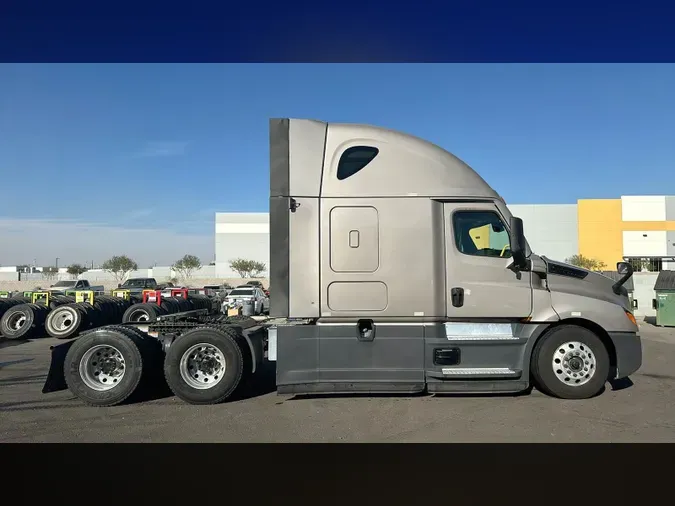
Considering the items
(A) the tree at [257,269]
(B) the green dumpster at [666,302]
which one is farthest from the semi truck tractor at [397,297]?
(A) the tree at [257,269]

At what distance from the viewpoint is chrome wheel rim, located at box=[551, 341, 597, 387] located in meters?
7.22

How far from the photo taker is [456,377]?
693 cm

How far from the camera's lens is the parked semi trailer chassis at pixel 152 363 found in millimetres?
7316

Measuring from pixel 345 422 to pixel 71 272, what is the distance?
9121 centimetres

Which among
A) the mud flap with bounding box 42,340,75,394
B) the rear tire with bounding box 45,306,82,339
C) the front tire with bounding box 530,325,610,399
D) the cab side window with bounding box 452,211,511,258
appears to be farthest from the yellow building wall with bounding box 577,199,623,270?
the mud flap with bounding box 42,340,75,394

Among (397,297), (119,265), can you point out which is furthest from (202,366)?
(119,265)

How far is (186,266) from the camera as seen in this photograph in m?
79.8

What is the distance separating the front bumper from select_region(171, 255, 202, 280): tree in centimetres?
7690

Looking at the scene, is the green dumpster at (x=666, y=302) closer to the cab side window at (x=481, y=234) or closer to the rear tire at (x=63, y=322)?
the cab side window at (x=481, y=234)
